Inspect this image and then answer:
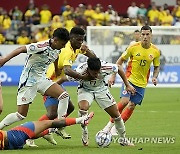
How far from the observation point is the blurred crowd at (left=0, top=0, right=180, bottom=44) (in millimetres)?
33125

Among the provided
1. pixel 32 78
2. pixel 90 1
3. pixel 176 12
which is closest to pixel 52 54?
pixel 32 78

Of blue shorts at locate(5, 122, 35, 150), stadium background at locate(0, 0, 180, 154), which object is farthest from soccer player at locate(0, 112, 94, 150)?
stadium background at locate(0, 0, 180, 154)

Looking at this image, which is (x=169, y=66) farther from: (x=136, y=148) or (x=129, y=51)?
(x=136, y=148)

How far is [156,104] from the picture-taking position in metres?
20.9

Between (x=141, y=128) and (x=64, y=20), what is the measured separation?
19.9 metres

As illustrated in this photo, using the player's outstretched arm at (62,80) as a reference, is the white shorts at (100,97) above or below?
below

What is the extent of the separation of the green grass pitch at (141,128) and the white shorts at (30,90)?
2.58ft

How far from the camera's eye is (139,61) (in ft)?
46.0

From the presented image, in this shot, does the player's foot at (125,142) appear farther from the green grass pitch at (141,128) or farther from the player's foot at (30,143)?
the player's foot at (30,143)

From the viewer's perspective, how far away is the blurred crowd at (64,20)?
3312cm

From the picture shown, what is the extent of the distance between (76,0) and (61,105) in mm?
27908

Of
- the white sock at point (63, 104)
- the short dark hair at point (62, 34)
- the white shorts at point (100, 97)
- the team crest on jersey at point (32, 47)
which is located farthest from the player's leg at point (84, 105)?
the team crest on jersey at point (32, 47)

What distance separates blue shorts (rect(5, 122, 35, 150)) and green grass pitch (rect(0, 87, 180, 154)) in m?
0.16

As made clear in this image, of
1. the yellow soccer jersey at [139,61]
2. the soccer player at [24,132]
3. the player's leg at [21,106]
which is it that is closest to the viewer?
the soccer player at [24,132]
